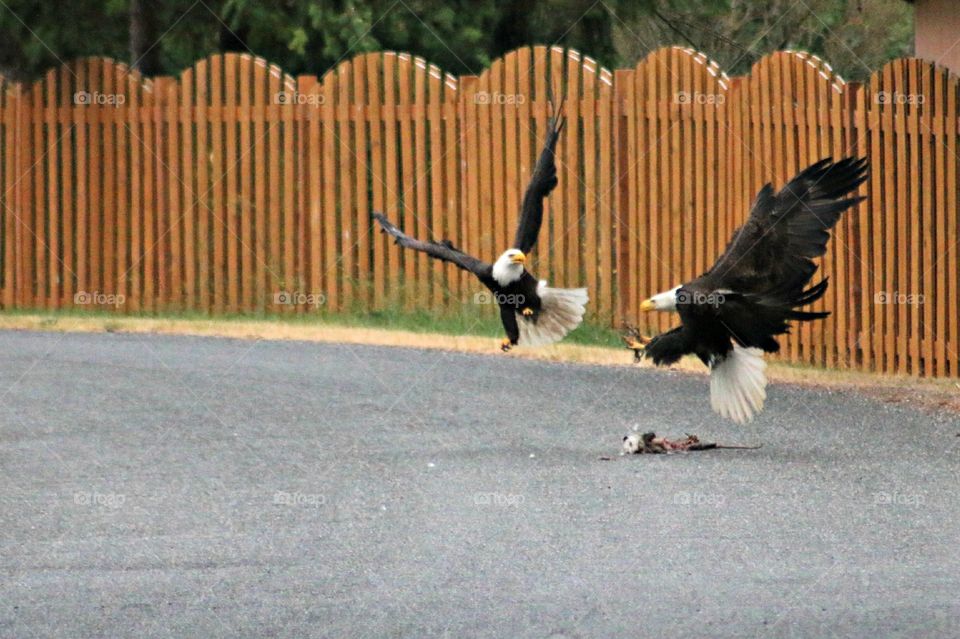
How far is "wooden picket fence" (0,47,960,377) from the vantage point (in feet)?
48.5

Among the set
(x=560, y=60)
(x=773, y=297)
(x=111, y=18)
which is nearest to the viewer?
(x=773, y=297)

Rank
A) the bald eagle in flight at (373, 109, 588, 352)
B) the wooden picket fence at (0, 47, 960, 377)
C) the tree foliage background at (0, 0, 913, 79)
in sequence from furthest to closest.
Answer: the tree foliage background at (0, 0, 913, 79) < the wooden picket fence at (0, 47, 960, 377) < the bald eagle in flight at (373, 109, 588, 352)

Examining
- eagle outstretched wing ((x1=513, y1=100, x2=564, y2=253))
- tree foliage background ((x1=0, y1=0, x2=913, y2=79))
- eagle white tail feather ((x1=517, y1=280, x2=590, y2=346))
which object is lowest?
eagle white tail feather ((x1=517, y1=280, x2=590, y2=346))

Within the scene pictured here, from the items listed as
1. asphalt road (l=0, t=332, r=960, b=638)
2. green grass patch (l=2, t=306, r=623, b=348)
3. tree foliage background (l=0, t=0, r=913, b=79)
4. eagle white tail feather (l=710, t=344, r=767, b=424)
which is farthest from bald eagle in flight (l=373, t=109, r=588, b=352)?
tree foliage background (l=0, t=0, r=913, b=79)

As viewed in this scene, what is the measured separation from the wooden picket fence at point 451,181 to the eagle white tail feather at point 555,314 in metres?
3.87

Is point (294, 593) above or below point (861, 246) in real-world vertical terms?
below

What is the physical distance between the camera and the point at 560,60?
55.3 ft

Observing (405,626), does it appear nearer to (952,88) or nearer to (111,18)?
(952,88)

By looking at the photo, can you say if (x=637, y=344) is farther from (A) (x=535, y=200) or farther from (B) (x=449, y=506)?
(B) (x=449, y=506)

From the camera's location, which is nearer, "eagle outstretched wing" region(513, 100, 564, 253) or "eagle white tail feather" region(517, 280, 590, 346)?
"eagle outstretched wing" region(513, 100, 564, 253)

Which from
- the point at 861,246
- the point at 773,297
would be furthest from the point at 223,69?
the point at 773,297

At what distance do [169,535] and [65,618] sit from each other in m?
1.66

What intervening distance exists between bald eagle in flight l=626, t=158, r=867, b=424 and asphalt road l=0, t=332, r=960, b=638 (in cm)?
67

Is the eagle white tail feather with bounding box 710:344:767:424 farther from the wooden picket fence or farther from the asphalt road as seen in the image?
the wooden picket fence
